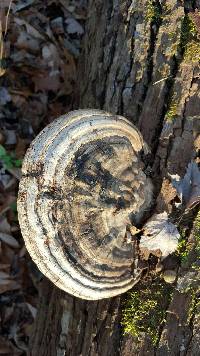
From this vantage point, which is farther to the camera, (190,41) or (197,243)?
(190,41)

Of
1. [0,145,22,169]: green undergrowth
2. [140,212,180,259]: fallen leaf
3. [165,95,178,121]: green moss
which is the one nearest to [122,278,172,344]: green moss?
[140,212,180,259]: fallen leaf

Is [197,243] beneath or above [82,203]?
beneath

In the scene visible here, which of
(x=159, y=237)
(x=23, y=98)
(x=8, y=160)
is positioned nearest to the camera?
(x=159, y=237)

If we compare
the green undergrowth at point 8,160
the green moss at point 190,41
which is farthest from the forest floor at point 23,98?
the green moss at point 190,41

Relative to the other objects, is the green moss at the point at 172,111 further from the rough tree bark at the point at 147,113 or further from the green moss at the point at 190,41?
the green moss at the point at 190,41

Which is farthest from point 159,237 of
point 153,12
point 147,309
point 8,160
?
point 8,160

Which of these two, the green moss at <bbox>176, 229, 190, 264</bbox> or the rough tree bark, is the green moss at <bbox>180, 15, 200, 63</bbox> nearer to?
the rough tree bark

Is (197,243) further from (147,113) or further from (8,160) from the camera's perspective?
(8,160)
